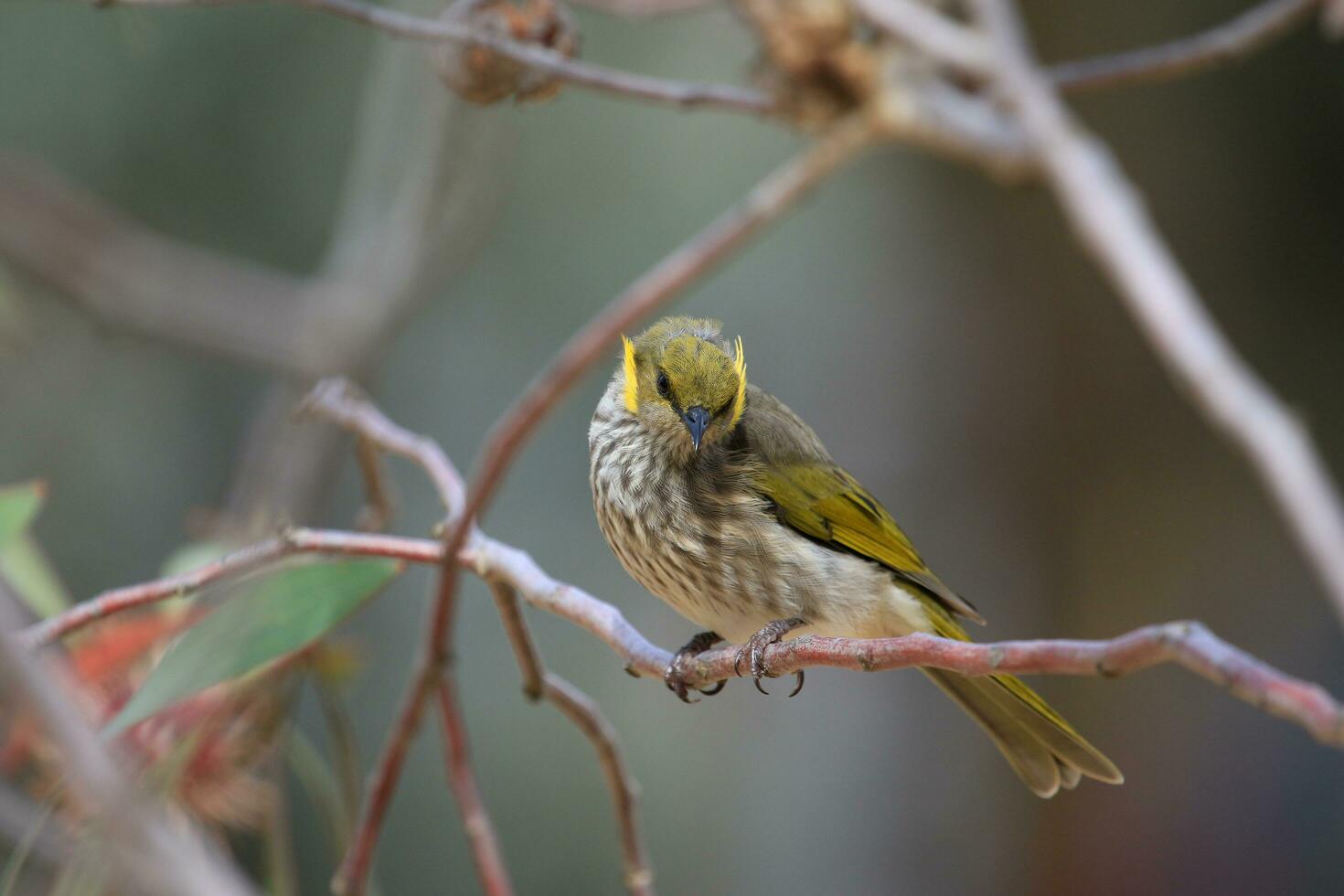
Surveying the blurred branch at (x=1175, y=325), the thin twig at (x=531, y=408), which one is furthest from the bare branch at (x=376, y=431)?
the blurred branch at (x=1175, y=325)

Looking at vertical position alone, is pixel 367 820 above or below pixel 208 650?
below

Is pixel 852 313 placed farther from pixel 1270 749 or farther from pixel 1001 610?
pixel 1270 749

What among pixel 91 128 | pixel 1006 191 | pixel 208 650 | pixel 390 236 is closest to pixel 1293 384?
pixel 1006 191

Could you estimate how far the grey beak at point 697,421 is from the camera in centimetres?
200

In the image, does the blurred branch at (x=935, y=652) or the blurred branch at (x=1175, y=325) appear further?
the blurred branch at (x=1175, y=325)

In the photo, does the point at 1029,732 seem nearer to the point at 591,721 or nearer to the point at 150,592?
the point at 591,721

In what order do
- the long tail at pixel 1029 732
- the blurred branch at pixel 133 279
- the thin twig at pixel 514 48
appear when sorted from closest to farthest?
the long tail at pixel 1029 732
the thin twig at pixel 514 48
the blurred branch at pixel 133 279

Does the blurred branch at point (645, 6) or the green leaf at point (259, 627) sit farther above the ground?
the blurred branch at point (645, 6)

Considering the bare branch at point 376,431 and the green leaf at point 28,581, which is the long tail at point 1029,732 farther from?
the green leaf at point 28,581

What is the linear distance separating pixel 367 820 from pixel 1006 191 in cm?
284

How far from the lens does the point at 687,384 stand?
6.68 feet

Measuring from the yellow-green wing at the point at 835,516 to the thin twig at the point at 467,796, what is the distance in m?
0.58

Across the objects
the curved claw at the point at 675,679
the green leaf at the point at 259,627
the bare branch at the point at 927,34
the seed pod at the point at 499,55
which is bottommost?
the green leaf at the point at 259,627

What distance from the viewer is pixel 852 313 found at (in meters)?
4.26
